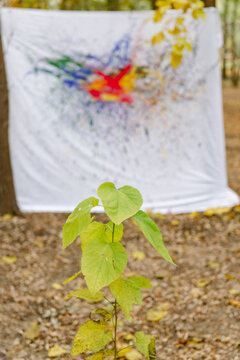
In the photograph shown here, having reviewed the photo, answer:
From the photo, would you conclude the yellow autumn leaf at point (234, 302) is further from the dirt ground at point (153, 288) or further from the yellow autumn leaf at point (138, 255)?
the yellow autumn leaf at point (138, 255)

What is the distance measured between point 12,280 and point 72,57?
8.62ft

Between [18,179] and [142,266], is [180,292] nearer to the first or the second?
[142,266]

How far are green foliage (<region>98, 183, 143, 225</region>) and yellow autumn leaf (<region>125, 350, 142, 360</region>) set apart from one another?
143 cm

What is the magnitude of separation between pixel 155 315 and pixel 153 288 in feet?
1.41

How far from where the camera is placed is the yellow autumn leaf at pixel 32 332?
2792 mm

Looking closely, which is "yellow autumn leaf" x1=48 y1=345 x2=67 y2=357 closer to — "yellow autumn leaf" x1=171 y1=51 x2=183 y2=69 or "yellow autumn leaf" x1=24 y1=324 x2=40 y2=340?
"yellow autumn leaf" x1=24 y1=324 x2=40 y2=340

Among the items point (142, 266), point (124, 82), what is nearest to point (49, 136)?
point (124, 82)

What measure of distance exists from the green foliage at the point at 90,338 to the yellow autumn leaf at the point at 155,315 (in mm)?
1344

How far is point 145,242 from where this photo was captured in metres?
4.29

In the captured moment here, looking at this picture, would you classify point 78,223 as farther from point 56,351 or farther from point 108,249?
point 56,351

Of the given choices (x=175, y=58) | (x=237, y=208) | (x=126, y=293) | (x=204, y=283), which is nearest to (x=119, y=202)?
(x=126, y=293)

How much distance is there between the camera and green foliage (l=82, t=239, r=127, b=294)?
148 centimetres

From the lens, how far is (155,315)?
9.98ft

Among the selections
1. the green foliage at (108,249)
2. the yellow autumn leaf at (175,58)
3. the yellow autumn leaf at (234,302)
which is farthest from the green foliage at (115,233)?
the yellow autumn leaf at (175,58)
